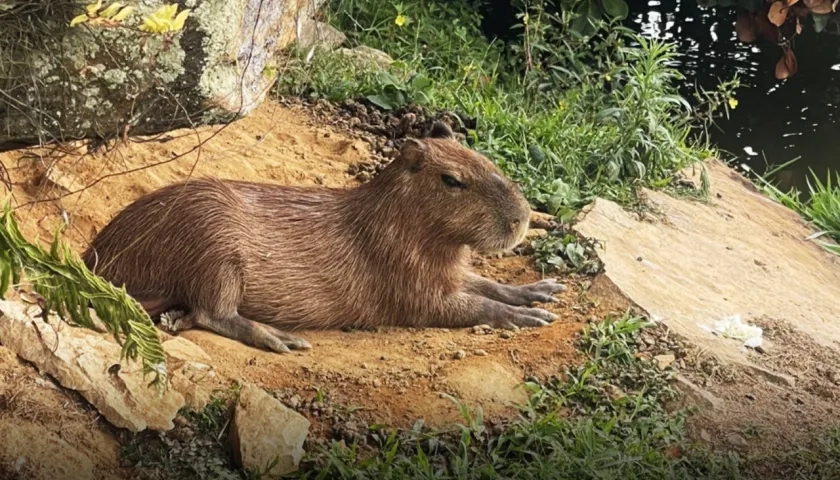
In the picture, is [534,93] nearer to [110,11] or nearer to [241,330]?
[241,330]

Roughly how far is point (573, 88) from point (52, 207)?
3900mm

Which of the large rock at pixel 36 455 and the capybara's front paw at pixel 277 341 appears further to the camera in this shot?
the capybara's front paw at pixel 277 341

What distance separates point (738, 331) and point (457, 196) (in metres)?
1.33

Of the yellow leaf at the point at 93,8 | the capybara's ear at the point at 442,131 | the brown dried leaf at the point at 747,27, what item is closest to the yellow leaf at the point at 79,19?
the yellow leaf at the point at 93,8

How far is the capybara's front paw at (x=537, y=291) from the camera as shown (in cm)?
477

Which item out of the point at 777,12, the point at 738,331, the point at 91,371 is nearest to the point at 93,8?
the point at 91,371

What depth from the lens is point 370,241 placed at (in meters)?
4.56

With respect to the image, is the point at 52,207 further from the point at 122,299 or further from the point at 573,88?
the point at 573,88

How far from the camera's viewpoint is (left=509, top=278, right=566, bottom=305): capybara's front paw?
4.77 meters

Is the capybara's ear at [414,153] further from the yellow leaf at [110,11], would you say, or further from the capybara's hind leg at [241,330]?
the yellow leaf at [110,11]

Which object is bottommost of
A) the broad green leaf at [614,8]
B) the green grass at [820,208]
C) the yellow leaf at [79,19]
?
the green grass at [820,208]

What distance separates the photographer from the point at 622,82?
8672mm

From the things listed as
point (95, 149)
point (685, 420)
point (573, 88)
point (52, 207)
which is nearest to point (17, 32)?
point (95, 149)

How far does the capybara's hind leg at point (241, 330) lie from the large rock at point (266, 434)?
1.72 feet
